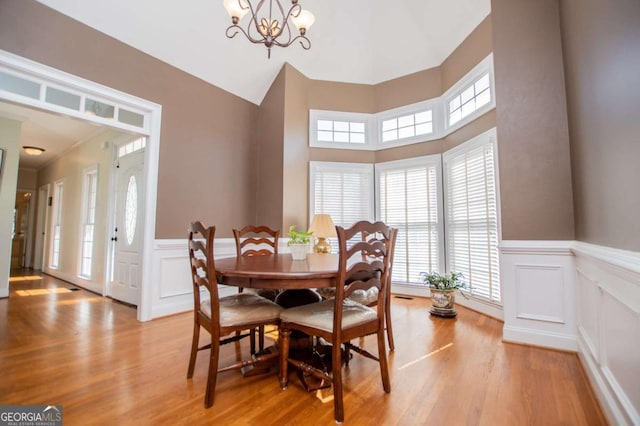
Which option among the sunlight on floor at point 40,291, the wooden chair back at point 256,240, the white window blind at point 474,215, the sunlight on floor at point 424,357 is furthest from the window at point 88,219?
the white window blind at point 474,215

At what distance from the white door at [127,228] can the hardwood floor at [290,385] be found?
112 cm

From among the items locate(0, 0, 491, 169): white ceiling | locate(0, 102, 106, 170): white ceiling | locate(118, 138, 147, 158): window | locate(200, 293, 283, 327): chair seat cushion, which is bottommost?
locate(200, 293, 283, 327): chair seat cushion

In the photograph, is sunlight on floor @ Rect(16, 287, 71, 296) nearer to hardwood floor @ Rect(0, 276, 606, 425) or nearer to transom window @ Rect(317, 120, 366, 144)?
hardwood floor @ Rect(0, 276, 606, 425)

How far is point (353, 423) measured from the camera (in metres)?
1.40

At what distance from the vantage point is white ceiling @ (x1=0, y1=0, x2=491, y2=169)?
2.96m

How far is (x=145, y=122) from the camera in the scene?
10.6 ft

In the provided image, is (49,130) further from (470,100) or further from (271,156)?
(470,100)

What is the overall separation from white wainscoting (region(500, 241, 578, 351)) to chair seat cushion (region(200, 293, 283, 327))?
6.91 ft

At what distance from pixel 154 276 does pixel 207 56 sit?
9.16ft

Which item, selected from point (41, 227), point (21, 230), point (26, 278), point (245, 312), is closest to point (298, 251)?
point (245, 312)

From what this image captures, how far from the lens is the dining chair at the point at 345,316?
4.84ft

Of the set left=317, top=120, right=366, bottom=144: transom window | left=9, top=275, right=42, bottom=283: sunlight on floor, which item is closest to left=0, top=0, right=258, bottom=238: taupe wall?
left=317, top=120, right=366, bottom=144: transom window

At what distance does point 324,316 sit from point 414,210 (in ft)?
9.80

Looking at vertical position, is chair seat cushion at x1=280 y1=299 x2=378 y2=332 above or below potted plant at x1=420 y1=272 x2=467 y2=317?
above
